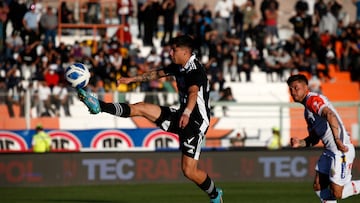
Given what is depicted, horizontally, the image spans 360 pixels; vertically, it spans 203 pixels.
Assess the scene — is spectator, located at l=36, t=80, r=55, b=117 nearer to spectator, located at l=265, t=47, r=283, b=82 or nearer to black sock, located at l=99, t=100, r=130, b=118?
spectator, located at l=265, t=47, r=283, b=82

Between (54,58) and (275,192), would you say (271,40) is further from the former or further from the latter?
(275,192)

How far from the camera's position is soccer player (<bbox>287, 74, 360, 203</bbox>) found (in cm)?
1272

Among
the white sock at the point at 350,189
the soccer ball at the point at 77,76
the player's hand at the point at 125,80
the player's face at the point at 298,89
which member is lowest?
the white sock at the point at 350,189

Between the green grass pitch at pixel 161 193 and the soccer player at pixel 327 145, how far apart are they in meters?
3.48

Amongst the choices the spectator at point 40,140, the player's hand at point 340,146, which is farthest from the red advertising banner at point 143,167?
the player's hand at point 340,146

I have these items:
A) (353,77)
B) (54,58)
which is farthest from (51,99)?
(353,77)

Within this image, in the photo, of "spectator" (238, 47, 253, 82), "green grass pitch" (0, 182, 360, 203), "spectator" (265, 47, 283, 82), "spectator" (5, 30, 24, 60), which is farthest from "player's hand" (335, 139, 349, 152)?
"spectator" (265, 47, 283, 82)

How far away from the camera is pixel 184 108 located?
13531mm

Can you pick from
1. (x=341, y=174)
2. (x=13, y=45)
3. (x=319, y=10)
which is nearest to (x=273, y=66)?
(x=319, y=10)

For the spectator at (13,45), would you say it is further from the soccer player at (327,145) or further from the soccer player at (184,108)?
the soccer player at (327,145)

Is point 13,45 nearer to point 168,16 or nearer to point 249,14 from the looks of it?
point 168,16

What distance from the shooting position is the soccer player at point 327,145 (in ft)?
41.7

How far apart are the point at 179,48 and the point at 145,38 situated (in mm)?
18064

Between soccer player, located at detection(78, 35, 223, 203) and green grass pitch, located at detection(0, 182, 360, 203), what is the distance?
129 inches
